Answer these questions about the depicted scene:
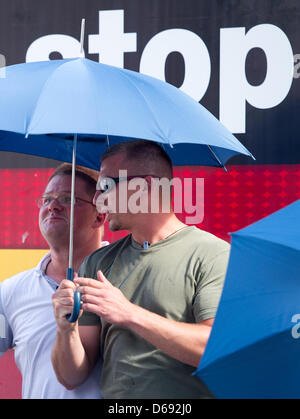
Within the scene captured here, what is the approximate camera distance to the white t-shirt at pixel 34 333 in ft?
7.33

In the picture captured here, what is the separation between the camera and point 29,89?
78.5 inches

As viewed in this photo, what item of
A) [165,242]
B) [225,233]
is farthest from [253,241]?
[225,233]

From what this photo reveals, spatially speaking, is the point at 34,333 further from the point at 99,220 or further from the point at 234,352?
the point at 234,352

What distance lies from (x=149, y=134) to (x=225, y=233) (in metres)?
1.36

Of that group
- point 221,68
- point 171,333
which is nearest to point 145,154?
point 171,333

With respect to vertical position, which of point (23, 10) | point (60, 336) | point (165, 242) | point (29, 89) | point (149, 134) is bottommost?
point (60, 336)

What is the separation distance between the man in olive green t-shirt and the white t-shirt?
93 mm

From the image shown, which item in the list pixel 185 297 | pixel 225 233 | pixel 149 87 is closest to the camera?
pixel 185 297

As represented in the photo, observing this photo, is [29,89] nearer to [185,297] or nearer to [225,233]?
[185,297]

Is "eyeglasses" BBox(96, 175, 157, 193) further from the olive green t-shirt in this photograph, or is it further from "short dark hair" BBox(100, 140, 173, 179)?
the olive green t-shirt

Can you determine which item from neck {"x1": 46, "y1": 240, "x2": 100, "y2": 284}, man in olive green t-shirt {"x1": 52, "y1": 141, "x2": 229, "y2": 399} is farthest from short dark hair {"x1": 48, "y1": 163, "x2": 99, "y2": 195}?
man in olive green t-shirt {"x1": 52, "y1": 141, "x2": 229, "y2": 399}

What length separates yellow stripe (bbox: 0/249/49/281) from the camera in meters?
3.22

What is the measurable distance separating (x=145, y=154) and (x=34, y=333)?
0.82 meters

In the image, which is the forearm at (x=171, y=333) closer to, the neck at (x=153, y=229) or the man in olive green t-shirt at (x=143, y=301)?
the man in olive green t-shirt at (x=143, y=301)
